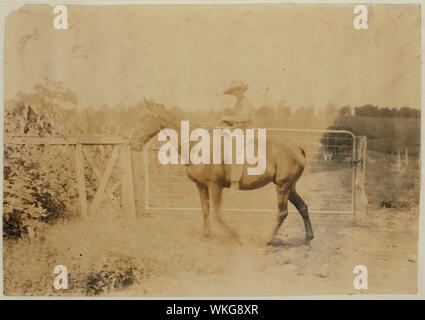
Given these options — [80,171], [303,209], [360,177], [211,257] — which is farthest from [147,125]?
[360,177]

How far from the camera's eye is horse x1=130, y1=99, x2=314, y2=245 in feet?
14.5

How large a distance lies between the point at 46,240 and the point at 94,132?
121 centimetres

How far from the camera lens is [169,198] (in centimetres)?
449

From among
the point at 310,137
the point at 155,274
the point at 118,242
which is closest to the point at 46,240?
the point at 118,242

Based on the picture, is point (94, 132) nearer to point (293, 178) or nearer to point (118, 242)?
point (118, 242)

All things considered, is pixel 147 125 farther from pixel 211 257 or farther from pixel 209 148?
pixel 211 257

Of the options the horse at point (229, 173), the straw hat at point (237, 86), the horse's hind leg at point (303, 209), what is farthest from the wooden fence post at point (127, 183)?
the horse's hind leg at point (303, 209)

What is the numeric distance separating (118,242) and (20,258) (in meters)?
1.02

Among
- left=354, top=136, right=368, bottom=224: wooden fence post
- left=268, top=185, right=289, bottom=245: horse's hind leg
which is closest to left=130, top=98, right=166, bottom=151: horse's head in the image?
left=268, top=185, right=289, bottom=245: horse's hind leg

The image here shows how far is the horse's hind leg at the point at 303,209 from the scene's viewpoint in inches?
176

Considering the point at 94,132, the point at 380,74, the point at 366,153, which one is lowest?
the point at 366,153

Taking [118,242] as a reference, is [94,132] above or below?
above

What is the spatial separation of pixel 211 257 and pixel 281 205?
0.89m

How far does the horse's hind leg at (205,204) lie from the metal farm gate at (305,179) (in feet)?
0.19
